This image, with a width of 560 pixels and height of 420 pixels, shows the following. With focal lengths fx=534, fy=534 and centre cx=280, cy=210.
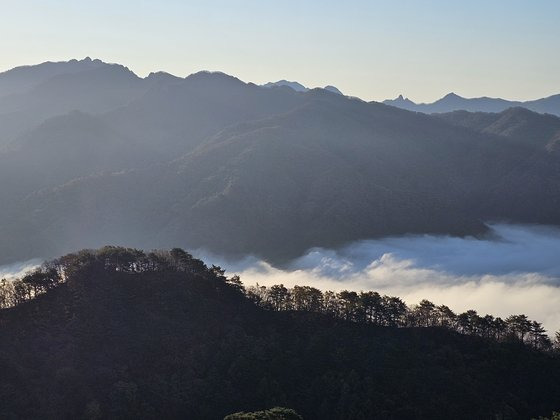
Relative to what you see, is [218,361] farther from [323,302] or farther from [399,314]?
[399,314]

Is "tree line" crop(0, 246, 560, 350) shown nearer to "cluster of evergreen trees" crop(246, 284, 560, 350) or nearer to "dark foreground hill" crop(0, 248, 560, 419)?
"cluster of evergreen trees" crop(246, 284, 560, 350)

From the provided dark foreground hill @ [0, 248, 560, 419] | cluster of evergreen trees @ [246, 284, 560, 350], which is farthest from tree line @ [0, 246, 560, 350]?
dark foreground hill @ [0, 248, 560, 419]

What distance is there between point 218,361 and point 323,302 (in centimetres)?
2707

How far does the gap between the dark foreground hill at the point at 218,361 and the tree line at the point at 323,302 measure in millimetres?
1187

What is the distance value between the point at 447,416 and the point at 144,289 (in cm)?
5683

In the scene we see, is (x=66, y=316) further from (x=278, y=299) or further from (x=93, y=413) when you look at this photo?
(x=278, y=299)

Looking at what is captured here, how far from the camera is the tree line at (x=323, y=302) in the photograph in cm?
9806

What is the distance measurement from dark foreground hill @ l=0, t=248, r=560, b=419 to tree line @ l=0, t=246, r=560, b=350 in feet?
3.90

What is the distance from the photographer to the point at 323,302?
10525 centimetres

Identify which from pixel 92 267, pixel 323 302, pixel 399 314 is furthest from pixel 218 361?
pixel 399 314

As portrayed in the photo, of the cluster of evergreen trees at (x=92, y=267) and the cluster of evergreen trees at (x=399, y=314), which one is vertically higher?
the cluster of evergreen trees at (x=92, y=267)

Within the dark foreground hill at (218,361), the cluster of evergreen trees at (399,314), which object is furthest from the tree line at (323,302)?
the dark foreground hill at (218,361)

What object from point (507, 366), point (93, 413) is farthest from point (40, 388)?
point (507, 366)

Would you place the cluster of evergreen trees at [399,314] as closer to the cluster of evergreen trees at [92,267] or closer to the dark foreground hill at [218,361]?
the dark foreground hill at [218,361]
